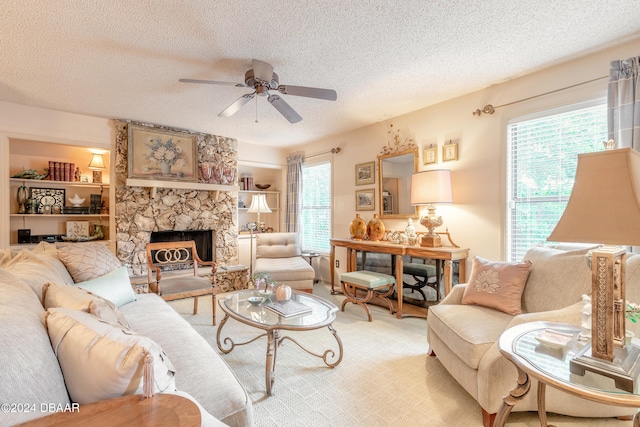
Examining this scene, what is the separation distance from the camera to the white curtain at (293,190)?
5465 mm

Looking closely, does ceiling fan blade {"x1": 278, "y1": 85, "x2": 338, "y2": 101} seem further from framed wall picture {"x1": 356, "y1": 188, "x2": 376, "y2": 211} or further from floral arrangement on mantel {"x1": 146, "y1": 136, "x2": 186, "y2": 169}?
floral arrangement on mantel {"x1": 146, "y1": 136, "x2": 186, "y2": 169}

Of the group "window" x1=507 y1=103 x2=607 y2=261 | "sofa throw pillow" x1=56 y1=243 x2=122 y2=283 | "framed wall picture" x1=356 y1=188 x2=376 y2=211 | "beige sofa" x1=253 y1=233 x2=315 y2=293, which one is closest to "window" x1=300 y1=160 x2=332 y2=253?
"beige sofa" x1=253 y1=233 x2=315 y2=293

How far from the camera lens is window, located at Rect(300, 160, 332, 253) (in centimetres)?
513

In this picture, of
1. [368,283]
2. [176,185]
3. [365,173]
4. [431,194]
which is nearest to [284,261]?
[368,283]

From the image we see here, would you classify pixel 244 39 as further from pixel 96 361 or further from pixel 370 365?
pixel 370 365

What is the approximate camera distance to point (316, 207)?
17.5 feet

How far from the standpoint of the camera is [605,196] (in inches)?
43.4

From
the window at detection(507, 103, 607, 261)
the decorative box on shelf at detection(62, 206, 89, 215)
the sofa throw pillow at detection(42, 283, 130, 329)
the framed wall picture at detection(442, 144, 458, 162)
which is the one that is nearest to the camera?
the sofa throw pillow at detection(42, 283, 130, 329)

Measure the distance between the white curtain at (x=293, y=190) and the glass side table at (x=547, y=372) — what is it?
168 inches

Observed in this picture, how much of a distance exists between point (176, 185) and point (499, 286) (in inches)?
167

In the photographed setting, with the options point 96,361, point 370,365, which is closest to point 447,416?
point 370,365

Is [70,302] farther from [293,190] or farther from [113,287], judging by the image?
[293,190]

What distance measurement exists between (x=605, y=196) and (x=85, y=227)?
5.42 meters

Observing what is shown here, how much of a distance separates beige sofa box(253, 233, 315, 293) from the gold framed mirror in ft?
4.58
